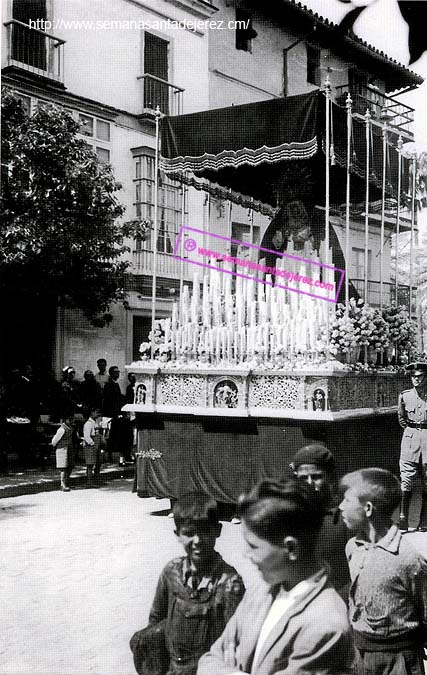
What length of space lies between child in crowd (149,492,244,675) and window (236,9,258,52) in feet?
18.5

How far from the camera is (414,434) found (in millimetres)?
5383

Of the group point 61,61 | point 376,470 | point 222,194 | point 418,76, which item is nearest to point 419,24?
point 418,76

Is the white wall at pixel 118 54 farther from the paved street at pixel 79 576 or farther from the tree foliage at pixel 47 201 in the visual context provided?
the paved street at pixel 79 576

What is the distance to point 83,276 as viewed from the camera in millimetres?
9148

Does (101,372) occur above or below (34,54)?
below

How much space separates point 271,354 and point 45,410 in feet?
12.5

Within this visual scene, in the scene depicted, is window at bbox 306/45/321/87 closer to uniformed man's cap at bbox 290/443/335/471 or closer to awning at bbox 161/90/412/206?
awning at bbox 161/90/412/206

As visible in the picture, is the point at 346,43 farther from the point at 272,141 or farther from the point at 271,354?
the point at 271,354

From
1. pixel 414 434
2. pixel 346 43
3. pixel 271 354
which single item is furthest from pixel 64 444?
pixel 346 43

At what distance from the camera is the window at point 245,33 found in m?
7.40

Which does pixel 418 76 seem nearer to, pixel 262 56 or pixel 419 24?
pixel 419 24

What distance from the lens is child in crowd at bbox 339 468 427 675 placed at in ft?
7.21

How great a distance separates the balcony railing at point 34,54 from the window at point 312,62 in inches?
118

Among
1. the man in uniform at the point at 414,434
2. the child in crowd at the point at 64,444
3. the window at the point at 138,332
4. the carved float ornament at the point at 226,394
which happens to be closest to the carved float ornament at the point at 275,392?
the carved float ornament at the point at 226,394
